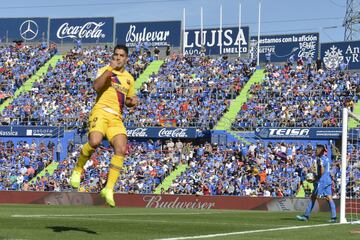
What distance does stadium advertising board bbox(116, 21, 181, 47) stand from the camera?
59094 millimetres

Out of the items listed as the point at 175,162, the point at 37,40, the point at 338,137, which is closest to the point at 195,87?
the point at 175,162

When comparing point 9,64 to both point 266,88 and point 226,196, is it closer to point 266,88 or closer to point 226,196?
point 266,88

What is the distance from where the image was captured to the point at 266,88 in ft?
152

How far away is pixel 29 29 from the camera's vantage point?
209ft

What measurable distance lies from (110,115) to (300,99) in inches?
1320

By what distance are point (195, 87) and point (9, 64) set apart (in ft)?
54.5

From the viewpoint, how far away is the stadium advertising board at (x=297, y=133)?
131ft

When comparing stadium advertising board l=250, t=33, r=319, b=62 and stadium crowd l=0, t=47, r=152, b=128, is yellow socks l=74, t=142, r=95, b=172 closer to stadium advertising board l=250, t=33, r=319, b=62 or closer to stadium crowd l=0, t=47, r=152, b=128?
stadium crowd l=0, t=47, r=152, b=128

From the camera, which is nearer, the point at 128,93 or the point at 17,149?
the point at 128,93

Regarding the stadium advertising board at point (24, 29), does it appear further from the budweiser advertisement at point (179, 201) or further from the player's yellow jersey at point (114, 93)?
the player's yellow jersey at point (114, 93)

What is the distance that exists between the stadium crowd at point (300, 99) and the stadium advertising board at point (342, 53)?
3945 millimetres

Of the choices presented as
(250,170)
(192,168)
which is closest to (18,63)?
(192,168)

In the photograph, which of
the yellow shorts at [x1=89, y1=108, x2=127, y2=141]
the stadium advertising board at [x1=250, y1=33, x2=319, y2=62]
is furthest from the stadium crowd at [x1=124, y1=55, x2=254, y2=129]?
the yellow shorts at [x1=89, y1=108, x2=127, y2=141]

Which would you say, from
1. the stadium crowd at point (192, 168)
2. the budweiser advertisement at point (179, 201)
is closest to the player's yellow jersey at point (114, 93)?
the budweiser advertisement at point (179, 201)
